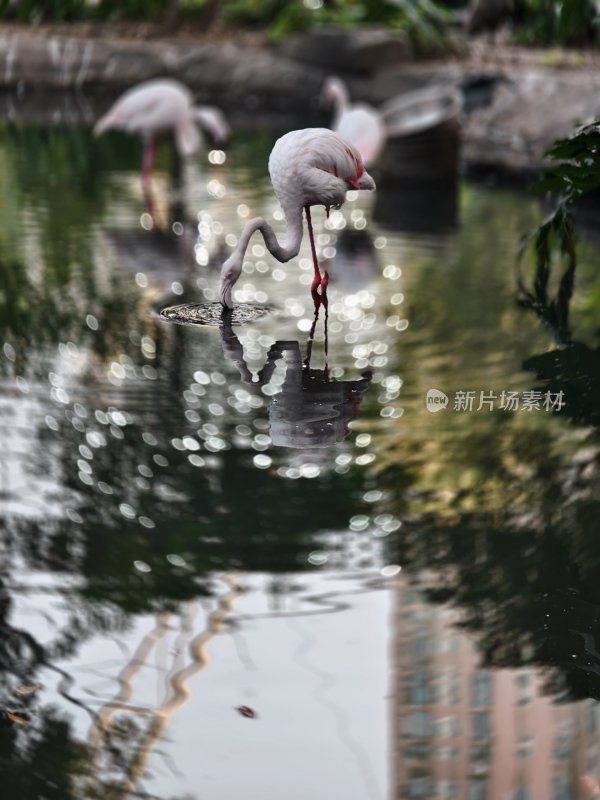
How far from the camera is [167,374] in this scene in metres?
3.95

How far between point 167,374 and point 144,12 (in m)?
12.6

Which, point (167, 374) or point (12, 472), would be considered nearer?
point (12, 472)

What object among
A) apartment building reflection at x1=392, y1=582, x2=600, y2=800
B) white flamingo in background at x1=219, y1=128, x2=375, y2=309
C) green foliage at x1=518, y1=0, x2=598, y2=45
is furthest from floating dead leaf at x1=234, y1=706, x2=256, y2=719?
green foliage at x1=518, y1=0, x2=598, y2=45

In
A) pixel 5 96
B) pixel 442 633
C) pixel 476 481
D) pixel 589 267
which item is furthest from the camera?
pixel 5 96

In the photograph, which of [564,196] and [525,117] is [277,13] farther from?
[564,196]

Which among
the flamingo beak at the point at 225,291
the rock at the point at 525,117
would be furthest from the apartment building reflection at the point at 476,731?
the rock at the point at 525,117

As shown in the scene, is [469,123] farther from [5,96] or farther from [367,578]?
[367,578]

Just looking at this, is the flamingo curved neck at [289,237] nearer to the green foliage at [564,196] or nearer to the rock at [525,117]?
the green foliage at [564,196]

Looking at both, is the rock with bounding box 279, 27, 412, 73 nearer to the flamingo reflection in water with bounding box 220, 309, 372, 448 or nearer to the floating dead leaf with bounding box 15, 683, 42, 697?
the flamingo reflection in water with bounding box 220, 309, 372, 448

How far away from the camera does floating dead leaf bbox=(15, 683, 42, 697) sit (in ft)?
7.27

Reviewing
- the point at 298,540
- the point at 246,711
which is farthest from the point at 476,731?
the point at 298,540

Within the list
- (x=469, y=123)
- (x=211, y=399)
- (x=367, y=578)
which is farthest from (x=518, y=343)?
(x=469, y=123)

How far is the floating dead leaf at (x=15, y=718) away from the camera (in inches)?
83.7

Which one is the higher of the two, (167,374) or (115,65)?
(115,65)
